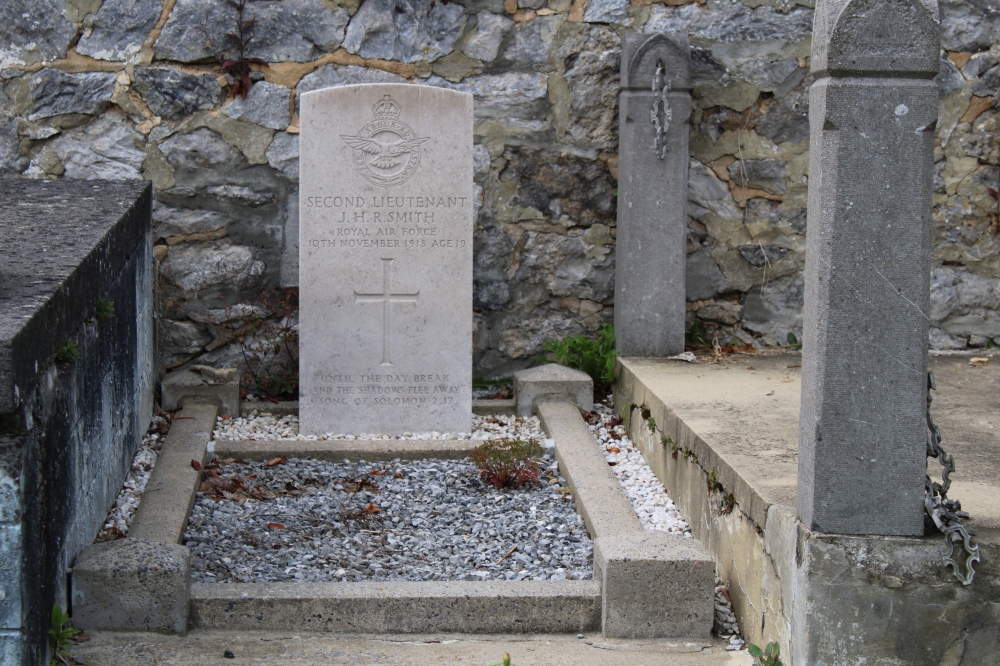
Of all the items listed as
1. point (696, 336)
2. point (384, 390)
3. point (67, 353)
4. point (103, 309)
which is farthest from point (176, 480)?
point (696, 336)

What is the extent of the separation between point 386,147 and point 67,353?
222 cm

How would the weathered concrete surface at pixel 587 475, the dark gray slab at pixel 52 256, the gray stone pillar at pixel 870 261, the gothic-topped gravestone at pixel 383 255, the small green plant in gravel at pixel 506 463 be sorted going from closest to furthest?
the gray stone pillar at pixel 870 261 < the dark gray slab at pixel 52 256 < the weathered concrete surface at pixel 587 475 < the small green plant in gravel at pixel 506 463 < the gothic-topped gravestone at pixel 383 255

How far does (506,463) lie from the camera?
14.1 feet

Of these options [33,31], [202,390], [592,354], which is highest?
[33,31]

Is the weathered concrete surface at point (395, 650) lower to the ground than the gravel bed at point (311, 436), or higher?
lower

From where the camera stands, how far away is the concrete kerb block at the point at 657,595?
3109 mm

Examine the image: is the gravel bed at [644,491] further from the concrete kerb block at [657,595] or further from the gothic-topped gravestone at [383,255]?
the gothic-topped gravestone at [383,255]

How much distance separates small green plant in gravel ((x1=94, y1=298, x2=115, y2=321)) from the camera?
11.6 feet

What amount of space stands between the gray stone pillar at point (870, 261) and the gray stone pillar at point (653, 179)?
293cm

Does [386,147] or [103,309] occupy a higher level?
[386,147]

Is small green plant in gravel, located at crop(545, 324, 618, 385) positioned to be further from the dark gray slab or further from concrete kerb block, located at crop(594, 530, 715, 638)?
concrete kerb block, located at crop(594, 530, 715, 638)

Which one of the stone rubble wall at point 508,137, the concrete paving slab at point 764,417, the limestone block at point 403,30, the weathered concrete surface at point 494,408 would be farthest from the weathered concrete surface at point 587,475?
the limestone block at point 403,30

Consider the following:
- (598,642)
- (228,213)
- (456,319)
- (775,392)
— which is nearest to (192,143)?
(228,213)

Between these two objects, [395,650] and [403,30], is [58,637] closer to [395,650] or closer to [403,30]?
[395,650]
